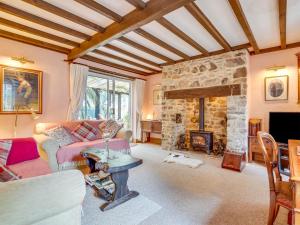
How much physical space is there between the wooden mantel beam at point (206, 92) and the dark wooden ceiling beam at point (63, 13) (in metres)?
2.82

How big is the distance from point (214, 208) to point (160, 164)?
1776 mm

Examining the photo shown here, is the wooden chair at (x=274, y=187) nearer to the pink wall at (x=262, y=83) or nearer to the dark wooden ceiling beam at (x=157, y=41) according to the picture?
the dark wooden ceiling beam at (x=157, y=41)

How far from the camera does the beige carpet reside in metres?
1.86

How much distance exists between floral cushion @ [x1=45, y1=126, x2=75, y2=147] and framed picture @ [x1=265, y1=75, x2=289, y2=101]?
15.1 ft

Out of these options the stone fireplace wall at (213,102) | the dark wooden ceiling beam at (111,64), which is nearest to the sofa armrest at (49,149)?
the dark wooden ceiling beam at (111,64)

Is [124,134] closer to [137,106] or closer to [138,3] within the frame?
[137,106]

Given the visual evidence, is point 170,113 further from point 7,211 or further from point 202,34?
point 7,211

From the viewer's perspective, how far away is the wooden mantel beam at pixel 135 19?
217 cm

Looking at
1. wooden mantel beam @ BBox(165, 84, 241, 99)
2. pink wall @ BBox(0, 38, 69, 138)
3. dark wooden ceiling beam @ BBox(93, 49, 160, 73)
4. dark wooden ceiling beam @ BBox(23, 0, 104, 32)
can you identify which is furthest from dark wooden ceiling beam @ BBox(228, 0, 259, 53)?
pink wall @ BBox(0, 38, 69, 138)

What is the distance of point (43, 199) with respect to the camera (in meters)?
0.97

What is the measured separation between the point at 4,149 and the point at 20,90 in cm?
195

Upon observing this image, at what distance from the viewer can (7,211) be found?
858mm

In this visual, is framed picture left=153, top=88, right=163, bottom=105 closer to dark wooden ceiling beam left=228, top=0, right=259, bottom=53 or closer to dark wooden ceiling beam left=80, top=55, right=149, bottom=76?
dark wooden ceiling beam left=80, top=55, right=149, bottom=76

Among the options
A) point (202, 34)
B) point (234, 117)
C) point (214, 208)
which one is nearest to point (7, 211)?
point (214, 208)
